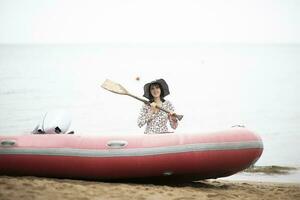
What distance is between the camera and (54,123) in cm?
455

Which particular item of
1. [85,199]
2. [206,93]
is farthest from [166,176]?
[206,93]

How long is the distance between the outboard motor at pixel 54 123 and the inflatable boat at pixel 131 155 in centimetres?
28

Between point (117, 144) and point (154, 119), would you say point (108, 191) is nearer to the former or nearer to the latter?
point (117, 144)

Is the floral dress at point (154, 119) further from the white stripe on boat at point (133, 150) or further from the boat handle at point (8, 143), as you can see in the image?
the boat handle at point (8, 143)

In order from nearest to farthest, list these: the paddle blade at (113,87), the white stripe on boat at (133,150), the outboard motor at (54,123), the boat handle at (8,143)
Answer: the white stripe on boat at (133,150) < the boat handle at (8,143) < the outboard motor at (54,123) < the paddle blade at (113,87)

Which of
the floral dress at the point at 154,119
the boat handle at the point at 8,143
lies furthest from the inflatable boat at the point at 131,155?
the floral dress at the point at 154,119

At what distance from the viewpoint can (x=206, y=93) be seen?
19.3 m

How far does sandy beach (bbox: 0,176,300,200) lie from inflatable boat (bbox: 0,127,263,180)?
13cm

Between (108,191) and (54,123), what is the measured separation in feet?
3.67

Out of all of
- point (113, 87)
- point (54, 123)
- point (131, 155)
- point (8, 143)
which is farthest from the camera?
point (113, 87)

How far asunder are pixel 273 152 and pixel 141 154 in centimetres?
465

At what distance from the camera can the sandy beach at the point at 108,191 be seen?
3.43 metres

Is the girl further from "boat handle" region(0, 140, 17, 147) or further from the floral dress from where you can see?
"boat handle" region(0, 140, 17, 147)

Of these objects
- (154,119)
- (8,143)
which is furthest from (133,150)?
(8,143)
